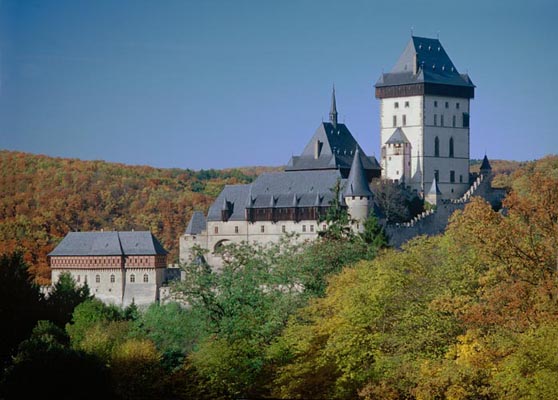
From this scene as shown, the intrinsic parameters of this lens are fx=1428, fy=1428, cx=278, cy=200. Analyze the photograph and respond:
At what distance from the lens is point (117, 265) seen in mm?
63219

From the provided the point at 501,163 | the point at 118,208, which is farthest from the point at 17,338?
the point at 501,163

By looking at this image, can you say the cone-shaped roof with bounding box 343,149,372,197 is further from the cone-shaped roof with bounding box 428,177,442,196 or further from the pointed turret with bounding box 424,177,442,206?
the cone-shaped roof with bounding box 428,177,442,196

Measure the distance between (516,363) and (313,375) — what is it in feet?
25.3

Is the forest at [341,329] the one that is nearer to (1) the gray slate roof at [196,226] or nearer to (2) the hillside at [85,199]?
(1) the gray slate roof at [196,226]

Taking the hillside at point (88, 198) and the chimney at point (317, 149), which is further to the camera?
the hillside at point (88, 198)

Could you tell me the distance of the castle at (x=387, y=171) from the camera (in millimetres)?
61438

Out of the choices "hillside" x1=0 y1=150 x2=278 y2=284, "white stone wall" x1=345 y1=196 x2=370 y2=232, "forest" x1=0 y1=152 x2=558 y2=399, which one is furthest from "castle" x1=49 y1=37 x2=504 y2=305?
"forest" x1=0 y1=152 x2=558 y2=399

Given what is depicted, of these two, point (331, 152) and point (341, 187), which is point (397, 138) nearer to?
point (331, 152)

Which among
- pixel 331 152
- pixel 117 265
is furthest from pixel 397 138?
pixel 117 265

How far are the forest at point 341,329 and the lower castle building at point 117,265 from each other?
13.0m

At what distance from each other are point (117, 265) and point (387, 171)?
544 inches

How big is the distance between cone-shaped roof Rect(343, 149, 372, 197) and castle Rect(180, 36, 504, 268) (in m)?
0.04

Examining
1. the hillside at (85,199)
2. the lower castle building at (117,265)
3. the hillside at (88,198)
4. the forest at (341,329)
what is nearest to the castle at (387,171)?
the lower castle building at (117,265)

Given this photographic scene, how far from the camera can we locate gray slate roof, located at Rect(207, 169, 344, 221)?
61.9 meters
